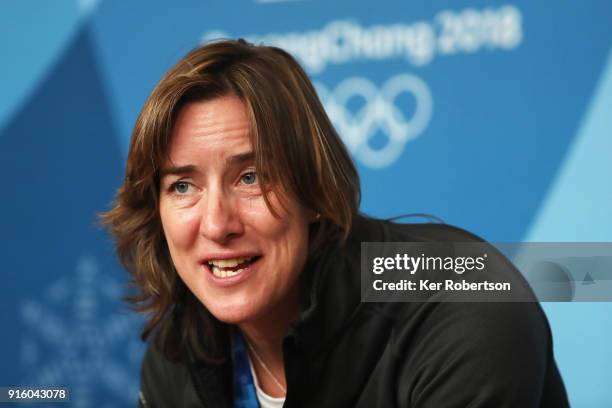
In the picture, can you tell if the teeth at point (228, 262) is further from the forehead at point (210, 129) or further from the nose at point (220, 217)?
the forehead at point (210, 129)

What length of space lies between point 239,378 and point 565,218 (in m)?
0.84

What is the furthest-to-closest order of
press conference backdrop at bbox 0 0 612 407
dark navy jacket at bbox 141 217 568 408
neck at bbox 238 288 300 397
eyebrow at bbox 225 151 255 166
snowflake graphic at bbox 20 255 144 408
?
snowflake graphic at bbox 20 255 144 408 → press conference backdrop at bbox 0 0 612 407 → neck at bbox 238 288 300 397 → eyebrow at bbox 225 151 255 166 → dark navy jacket at bbox 141 217 568 408

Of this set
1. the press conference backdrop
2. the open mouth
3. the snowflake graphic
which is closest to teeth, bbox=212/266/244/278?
the open mouth

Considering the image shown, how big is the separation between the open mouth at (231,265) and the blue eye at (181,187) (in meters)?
0.11

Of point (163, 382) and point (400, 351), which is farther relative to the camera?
point (163, 382)

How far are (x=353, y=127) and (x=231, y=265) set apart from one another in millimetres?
875

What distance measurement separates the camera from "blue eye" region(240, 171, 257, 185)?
1.14 metres

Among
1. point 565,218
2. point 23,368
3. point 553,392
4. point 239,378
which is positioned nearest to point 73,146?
point 23,368

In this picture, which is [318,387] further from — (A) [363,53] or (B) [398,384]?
(A) [363,53]

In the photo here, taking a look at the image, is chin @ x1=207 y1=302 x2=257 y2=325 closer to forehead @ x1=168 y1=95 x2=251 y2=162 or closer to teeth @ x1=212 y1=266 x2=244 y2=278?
teeth @ x1=212 y1=266 x2=244 y2=278

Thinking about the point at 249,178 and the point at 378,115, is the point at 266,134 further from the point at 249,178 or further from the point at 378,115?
the point at 378,115

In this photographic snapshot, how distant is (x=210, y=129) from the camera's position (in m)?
1.14

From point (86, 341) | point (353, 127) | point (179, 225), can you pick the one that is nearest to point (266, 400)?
point (179, 225)

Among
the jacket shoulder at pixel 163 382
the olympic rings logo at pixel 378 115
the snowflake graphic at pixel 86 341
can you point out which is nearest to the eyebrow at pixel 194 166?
the jacket shoulder at pixel 163 382
